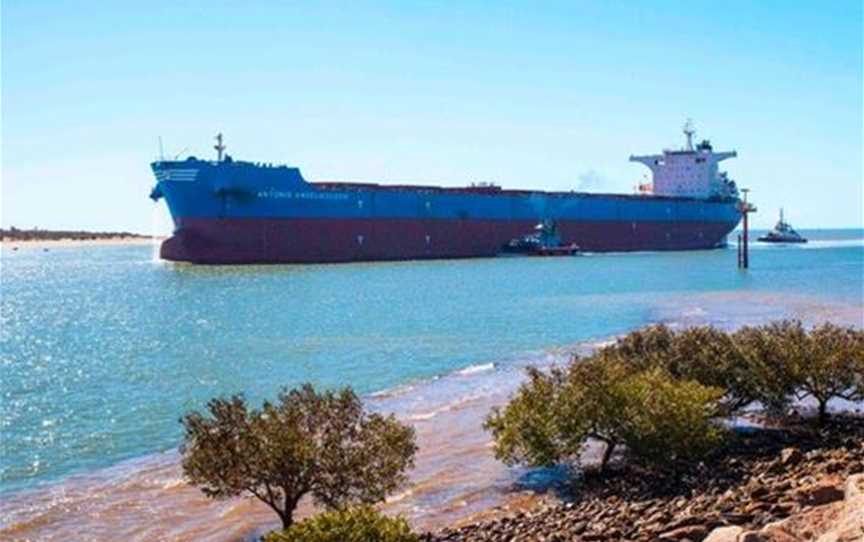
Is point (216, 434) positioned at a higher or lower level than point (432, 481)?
higher

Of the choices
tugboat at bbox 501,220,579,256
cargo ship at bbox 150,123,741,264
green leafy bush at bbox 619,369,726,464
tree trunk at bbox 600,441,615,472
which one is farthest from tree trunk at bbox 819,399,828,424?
tugboat at bbox 501,220,579,256

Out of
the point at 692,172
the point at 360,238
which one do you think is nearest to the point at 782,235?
the point at 692,172

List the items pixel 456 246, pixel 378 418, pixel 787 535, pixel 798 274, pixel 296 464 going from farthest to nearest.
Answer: pixel 456 246 < pixel 798 274 < pixel 378 418 < pixel 296 464 < pixel 787 535

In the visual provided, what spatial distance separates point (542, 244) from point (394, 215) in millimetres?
17853

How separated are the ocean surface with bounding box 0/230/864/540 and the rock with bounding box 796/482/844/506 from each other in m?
4.35

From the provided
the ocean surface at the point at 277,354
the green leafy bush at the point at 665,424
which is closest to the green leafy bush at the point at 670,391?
the green leafy bush at the point at 665,424

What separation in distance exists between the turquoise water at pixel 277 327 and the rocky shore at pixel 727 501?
801 centimetres

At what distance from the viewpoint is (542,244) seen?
84.7m

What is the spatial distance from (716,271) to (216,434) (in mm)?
64961

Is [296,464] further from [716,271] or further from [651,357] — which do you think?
[716,271]

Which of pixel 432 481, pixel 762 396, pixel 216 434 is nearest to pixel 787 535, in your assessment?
pixel 216 434

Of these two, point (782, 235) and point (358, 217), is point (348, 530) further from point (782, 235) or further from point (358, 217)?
point (782, 235)

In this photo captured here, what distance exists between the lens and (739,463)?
12078 millimetres

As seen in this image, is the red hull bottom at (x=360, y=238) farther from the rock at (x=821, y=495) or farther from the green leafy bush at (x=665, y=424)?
the rock at (x=821, y=495)
